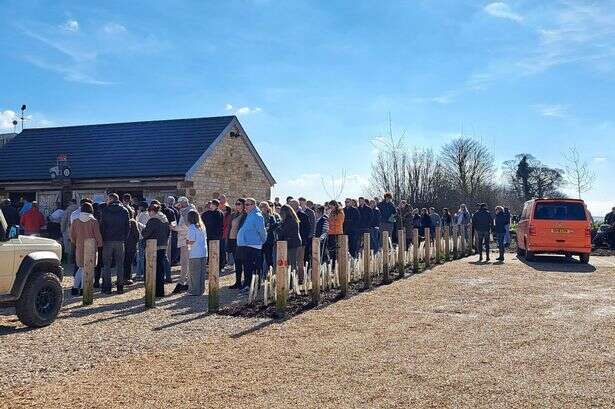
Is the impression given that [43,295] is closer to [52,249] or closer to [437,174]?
[52,249]

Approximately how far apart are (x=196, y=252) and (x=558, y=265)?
37.6ft

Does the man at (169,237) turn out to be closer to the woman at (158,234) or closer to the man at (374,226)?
the woman at (158,234)

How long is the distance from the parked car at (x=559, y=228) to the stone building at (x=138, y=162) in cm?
1115

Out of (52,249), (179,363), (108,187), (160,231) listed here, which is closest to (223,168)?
(108,187)

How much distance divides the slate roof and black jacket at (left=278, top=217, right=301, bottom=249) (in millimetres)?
11299

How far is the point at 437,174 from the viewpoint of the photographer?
38875mm

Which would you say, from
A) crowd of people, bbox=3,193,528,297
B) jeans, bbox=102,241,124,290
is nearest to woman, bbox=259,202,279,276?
crowd of people, bbox=3,193,528,297

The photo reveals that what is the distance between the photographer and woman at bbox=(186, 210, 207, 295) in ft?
38.9

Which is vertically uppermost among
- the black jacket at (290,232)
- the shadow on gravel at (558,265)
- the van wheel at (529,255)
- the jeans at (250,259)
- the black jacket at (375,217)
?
the black jacket at (375,217)

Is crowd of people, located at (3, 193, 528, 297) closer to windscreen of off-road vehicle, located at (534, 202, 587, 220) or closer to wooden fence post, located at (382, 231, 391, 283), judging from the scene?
wooden fence post, located at (382, 231, 391, 283)

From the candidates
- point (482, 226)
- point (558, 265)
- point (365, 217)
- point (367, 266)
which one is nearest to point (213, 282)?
point (367, 266)

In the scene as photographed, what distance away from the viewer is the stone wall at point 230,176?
23781 millimetres

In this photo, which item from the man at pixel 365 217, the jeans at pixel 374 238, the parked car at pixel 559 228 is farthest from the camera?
the parked car at pixel 559 228

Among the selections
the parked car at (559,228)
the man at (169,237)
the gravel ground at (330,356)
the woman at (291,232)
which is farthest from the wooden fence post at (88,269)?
the parked car at (559,228)
